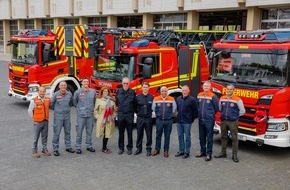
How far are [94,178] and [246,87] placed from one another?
3.91 meters

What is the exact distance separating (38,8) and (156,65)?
27.8 meters

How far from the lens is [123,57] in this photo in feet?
32.3

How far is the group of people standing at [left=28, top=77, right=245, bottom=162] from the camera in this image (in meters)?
7.41

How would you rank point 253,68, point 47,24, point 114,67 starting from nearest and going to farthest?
point 253,68, point 114,67, point 47,24

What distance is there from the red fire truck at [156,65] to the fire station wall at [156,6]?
30.9 feet

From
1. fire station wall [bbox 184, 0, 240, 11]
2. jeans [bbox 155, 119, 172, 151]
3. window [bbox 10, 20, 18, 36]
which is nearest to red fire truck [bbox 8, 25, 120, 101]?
jeans [bbox 155, 119, 172, 151]

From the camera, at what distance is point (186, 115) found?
7.57 meters

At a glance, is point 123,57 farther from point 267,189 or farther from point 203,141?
point 267,189

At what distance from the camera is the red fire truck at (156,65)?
9.63 m

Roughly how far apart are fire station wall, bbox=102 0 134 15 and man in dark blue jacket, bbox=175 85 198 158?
686 inches

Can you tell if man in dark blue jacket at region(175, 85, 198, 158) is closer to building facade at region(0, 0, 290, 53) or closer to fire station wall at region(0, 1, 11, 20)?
building facade at region(0, 0, 290, 53)

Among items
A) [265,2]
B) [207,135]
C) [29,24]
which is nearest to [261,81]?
[207,135]

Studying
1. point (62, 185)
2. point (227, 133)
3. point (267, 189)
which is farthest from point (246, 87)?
point (62, 185)

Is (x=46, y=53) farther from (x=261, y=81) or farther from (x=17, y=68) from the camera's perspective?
(x=261, y=81)
